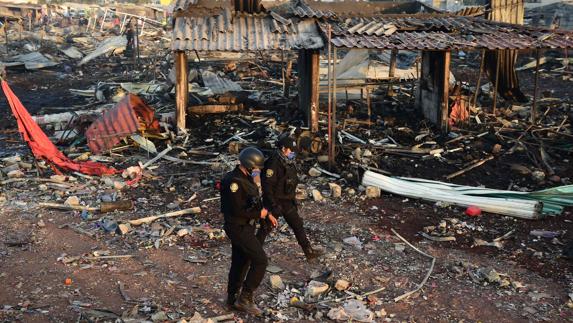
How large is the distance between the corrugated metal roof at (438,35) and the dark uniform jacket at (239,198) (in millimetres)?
6206

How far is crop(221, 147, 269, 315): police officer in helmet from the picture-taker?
5199mm

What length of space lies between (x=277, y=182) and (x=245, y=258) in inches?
48.5

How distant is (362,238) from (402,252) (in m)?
0.68

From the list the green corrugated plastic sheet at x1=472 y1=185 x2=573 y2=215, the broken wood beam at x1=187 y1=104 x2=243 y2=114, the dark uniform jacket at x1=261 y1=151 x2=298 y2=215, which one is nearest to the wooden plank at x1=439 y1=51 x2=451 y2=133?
the green corrugated plastic sheet at x1=472 y1=185 x2=573 y2=215

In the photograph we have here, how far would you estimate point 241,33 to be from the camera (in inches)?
501

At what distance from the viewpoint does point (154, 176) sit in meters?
10.5

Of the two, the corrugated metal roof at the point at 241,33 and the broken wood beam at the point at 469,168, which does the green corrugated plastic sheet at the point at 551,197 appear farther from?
the corrugated metal roof at the point at 241,33

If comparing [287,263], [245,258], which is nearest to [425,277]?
[287,263]

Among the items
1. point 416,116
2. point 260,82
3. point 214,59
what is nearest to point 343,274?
point 416,116

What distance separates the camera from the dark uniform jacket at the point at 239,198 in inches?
204

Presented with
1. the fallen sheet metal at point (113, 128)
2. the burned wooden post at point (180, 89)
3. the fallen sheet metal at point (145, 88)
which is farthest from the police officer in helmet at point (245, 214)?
the fallen sheet metal at point (145, 88)

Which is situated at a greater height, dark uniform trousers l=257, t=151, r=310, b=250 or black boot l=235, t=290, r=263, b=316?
dark uniform trousers l=257, t=151, r=310, b=250

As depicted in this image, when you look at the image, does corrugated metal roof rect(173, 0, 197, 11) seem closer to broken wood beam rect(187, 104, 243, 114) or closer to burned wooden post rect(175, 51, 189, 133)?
burned wooden post rect(175, 51, 189, 133)

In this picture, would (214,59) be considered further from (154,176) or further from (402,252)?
(402,252)
